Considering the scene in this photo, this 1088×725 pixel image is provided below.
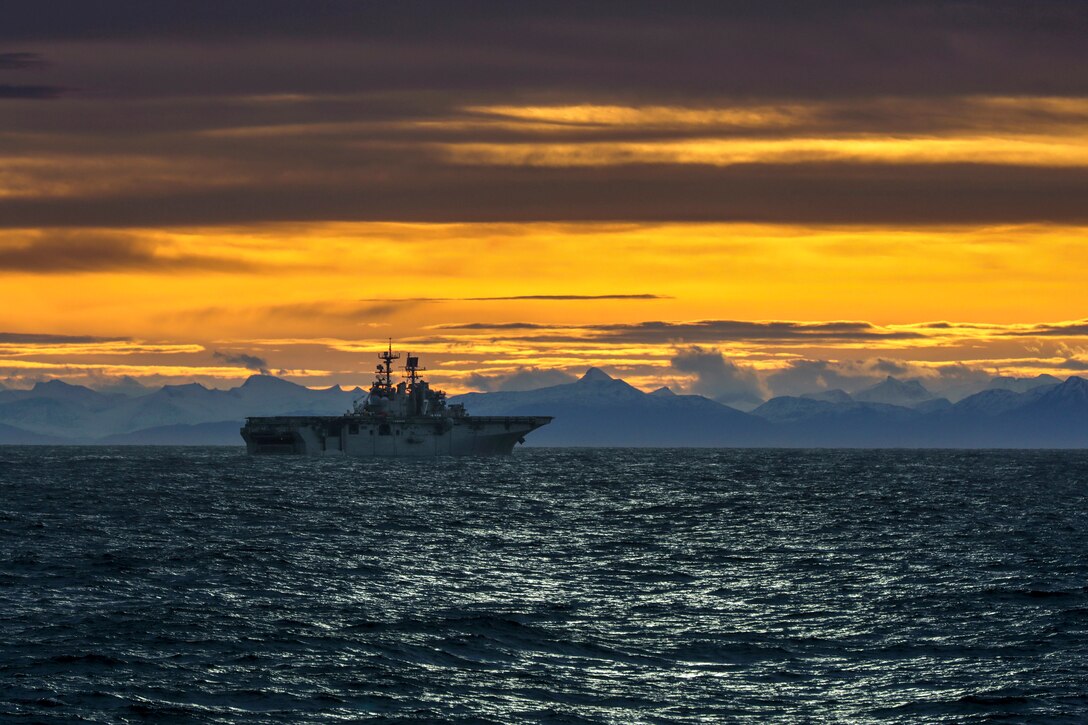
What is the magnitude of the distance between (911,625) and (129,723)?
963 inches

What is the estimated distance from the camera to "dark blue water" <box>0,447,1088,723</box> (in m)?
31.9

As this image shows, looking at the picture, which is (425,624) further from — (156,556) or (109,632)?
(156,556)

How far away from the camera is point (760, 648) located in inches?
1532

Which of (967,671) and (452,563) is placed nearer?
(967,671)

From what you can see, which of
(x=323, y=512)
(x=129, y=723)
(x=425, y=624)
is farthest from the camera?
(x=323, y=512)

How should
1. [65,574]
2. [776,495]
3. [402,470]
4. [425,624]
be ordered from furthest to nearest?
[402,470] → [776,495] → [65,574] → [425,624]

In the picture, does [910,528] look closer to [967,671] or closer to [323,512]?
[323,512]

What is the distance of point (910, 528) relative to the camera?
282ft

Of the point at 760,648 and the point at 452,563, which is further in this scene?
the point at 452,563

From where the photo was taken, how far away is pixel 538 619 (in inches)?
1710

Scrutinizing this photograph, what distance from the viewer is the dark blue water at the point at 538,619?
3192 centimetres

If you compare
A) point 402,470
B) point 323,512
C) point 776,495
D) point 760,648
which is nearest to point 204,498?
point 323,512

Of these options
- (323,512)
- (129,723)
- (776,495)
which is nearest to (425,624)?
(129,723)

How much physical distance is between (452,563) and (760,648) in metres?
24.5
